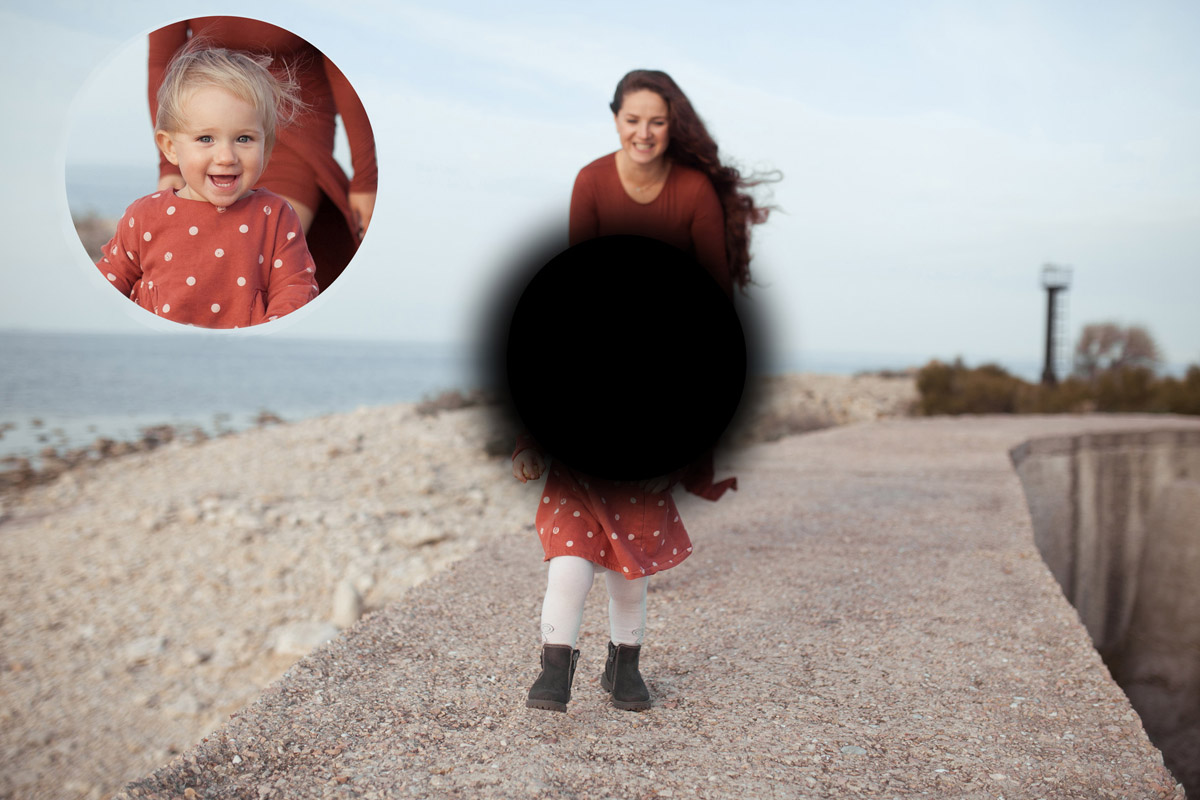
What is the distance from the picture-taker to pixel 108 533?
950 centimetres

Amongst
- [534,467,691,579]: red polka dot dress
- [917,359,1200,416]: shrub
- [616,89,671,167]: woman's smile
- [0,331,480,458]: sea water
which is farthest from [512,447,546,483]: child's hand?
[917,359,1200,416]: shrub

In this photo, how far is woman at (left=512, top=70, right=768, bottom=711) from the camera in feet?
6.27

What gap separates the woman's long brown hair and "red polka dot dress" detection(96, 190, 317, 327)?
3.11ft

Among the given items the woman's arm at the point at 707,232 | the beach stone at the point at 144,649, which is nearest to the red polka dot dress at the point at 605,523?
the woman's arm at the point at 707,232

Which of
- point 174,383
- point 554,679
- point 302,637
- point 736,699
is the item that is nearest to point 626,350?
point 554,679

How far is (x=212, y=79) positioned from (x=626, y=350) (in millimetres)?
833

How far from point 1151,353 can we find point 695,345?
33.0 metres

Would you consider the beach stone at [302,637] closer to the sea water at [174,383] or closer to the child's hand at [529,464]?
the child's hand at [529,464]

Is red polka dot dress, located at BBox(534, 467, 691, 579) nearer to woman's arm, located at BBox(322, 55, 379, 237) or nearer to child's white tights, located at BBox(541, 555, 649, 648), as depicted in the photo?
child's white tights, located at BBox(541, 555, 649, 648)

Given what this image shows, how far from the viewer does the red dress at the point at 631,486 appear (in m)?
1.93

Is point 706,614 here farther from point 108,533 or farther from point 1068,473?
point 1068,473

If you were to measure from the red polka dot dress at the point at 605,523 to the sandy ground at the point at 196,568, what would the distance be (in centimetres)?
30

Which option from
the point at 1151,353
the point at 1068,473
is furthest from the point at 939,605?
the point at 1151,353

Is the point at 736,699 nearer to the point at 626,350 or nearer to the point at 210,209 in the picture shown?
the point at 626,350
